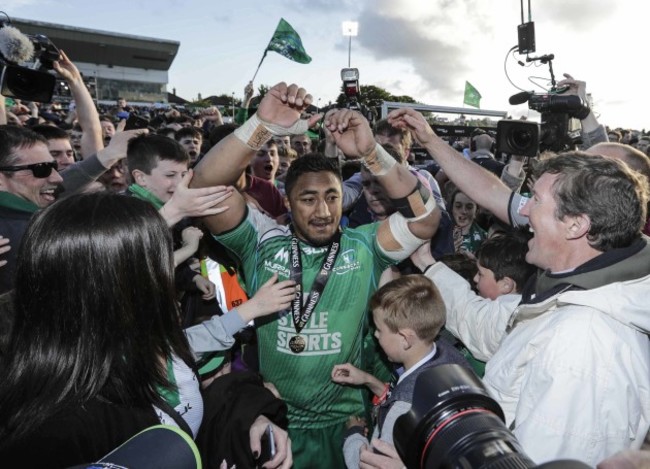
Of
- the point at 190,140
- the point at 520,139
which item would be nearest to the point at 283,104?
the point at 520,139

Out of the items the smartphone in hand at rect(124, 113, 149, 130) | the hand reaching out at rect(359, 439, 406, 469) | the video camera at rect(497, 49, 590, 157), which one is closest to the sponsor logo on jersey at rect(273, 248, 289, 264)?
the hand reaching out at rect(359, 439, 406, 469)

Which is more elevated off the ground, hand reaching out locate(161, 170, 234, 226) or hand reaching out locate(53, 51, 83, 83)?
hand reaching out locate(53, 51, 83, 83)

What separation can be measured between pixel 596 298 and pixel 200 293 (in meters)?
2.40

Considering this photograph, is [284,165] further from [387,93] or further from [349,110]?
[387,93]

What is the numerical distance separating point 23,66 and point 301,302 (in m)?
2.81

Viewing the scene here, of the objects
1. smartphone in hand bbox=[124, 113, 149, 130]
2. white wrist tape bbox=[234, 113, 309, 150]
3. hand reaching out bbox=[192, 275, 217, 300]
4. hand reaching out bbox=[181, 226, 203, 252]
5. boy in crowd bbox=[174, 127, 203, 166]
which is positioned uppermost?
boy in crowd bbox=[174, 127, 203, 166]

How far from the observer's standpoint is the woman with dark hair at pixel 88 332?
104 centimetres

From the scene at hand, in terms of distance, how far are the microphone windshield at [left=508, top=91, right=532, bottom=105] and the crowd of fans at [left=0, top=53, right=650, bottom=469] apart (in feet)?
2.43

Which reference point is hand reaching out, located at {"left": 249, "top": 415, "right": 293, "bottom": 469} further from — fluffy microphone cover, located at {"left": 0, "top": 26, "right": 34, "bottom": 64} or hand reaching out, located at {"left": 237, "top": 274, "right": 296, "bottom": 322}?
fluffy microphone cover, located at {"left": 0, "top": 26, "right": 34, "bottom": 64}

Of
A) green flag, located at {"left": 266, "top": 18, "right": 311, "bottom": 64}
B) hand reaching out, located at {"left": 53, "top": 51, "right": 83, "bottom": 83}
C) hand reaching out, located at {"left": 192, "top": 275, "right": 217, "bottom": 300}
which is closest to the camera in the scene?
hand reaching out, located at {"left": 192, "top": 275, "right": 217, "bottom": 300}

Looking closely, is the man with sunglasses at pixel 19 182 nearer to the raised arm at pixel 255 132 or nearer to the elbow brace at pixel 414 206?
the raised arm at pixel 255 132

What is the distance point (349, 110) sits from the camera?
2.58m

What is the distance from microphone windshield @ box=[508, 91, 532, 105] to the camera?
434cm

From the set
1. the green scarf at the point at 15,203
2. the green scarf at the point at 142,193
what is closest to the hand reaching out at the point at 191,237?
the green scarf at the point at 142,193
